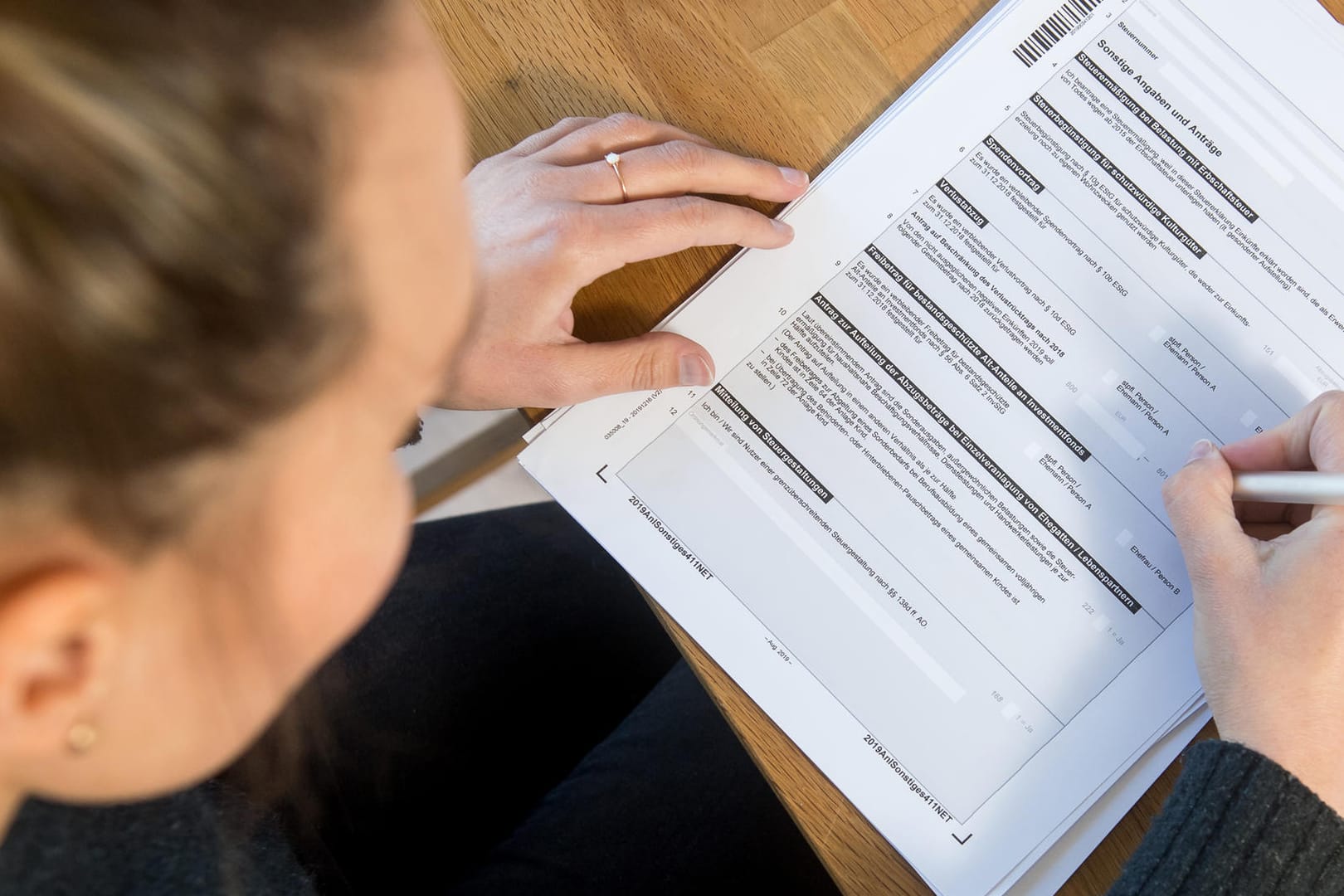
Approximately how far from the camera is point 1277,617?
0.42m

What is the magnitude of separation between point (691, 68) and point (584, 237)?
0.42 feet

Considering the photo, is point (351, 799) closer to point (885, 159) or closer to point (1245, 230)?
point (885, 159)

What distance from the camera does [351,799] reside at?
0.60 m

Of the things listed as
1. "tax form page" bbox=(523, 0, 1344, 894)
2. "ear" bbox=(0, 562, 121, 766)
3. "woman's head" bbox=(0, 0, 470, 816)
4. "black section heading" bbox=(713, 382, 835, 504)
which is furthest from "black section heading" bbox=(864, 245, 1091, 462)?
"ear" bbox=(0, 562, 121, 766)

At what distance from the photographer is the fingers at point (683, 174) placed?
47 centimetres

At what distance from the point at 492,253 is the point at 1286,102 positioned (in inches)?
17.3

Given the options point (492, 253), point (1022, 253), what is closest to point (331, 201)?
point (492, 253)

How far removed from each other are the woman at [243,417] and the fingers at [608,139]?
45mm

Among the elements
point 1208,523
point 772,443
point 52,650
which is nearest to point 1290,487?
point 1208,523

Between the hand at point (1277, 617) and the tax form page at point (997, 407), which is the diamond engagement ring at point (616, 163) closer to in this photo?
the tax form page at point (997, 407)

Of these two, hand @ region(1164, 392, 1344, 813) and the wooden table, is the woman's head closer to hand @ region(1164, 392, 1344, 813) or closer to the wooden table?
the wooden table

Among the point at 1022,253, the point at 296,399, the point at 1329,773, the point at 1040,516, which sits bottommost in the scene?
the point at 1329,773

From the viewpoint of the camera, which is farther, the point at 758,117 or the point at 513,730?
the point at 513,730

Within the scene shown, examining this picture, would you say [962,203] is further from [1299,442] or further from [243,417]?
[243,417]
